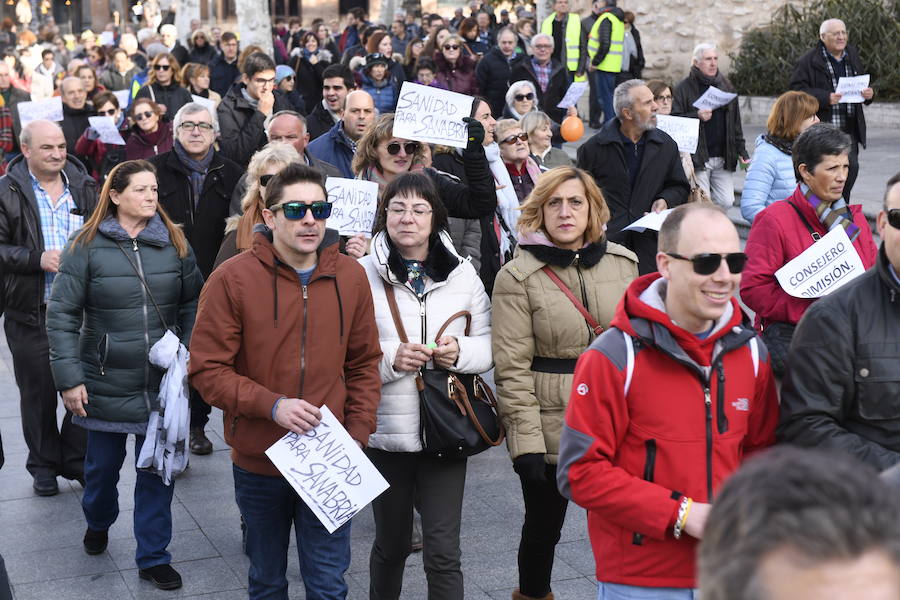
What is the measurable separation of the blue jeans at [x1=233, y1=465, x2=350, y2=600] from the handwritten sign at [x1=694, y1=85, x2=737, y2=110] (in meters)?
7.47

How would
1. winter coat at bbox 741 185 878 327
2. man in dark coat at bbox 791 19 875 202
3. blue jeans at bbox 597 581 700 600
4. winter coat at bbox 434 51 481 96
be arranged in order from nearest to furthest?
blue jeans at bbox 597 581 700 600
winter coat at bbox 741 185 878 327
man in dark coat at bbox 791 19 875 202
winter coat at bbox 434 51 481 96

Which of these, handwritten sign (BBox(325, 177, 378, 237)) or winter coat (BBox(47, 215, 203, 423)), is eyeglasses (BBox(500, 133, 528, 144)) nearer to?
handwritten sign (BBox(325, 177, 378, 237))

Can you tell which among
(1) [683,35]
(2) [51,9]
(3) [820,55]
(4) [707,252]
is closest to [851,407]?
(4) [707,252]

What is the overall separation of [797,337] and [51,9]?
5755 centimetres

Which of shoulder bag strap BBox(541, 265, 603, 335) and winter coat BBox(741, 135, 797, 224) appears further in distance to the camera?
winter coat BBox(741, 135, 797, 224)

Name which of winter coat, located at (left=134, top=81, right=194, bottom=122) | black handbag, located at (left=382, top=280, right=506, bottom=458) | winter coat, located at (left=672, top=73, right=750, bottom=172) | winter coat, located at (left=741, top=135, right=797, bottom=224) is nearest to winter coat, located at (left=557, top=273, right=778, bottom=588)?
black handbag, located at (left=382, top=280, right=506, bottom=458)

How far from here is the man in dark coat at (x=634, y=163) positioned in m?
7.60

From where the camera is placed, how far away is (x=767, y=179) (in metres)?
7.11

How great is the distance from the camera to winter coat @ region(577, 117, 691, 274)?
760 centimetres

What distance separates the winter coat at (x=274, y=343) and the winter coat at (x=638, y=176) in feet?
10.6

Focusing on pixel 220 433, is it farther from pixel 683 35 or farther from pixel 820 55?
pixel 683 35

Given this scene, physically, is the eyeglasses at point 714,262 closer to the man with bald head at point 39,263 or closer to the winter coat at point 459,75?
the man with bald head at point 39,263

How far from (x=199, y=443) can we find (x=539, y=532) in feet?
9.91

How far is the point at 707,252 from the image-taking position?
330 centimetres
